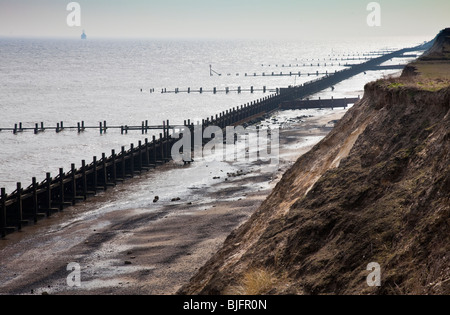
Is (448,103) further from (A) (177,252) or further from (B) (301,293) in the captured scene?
(A) (177,252)

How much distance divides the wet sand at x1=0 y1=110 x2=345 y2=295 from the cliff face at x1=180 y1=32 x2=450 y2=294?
5.55 metres

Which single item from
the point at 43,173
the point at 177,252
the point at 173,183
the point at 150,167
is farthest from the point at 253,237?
the point at 43,173

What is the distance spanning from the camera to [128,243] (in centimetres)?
2512

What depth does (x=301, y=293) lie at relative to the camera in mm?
10164

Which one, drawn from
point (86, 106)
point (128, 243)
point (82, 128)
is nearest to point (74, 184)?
point (128, 243)

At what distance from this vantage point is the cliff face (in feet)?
30.6

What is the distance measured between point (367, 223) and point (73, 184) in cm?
2648

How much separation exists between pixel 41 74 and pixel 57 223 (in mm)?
166539

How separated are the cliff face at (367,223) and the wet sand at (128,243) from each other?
555cm

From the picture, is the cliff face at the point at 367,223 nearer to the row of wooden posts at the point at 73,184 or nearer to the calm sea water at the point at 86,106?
the row of wooden posts at the point at 73,184

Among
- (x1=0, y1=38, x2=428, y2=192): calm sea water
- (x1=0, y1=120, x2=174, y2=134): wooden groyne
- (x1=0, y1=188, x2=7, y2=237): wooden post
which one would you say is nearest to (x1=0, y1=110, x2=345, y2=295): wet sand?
(x1=0, y1=188, x2=7, y2=237): wooden post

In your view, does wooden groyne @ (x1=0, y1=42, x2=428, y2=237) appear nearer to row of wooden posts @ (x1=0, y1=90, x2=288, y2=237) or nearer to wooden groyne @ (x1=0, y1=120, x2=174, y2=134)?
row of wooden posts @ (x1=0, y1=90, x2=288, y2=237)

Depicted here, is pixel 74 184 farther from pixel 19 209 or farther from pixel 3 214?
pixel 3 214

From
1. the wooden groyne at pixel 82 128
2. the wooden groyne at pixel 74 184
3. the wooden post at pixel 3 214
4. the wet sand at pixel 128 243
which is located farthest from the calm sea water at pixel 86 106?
the wet sand at pixel 128 243
